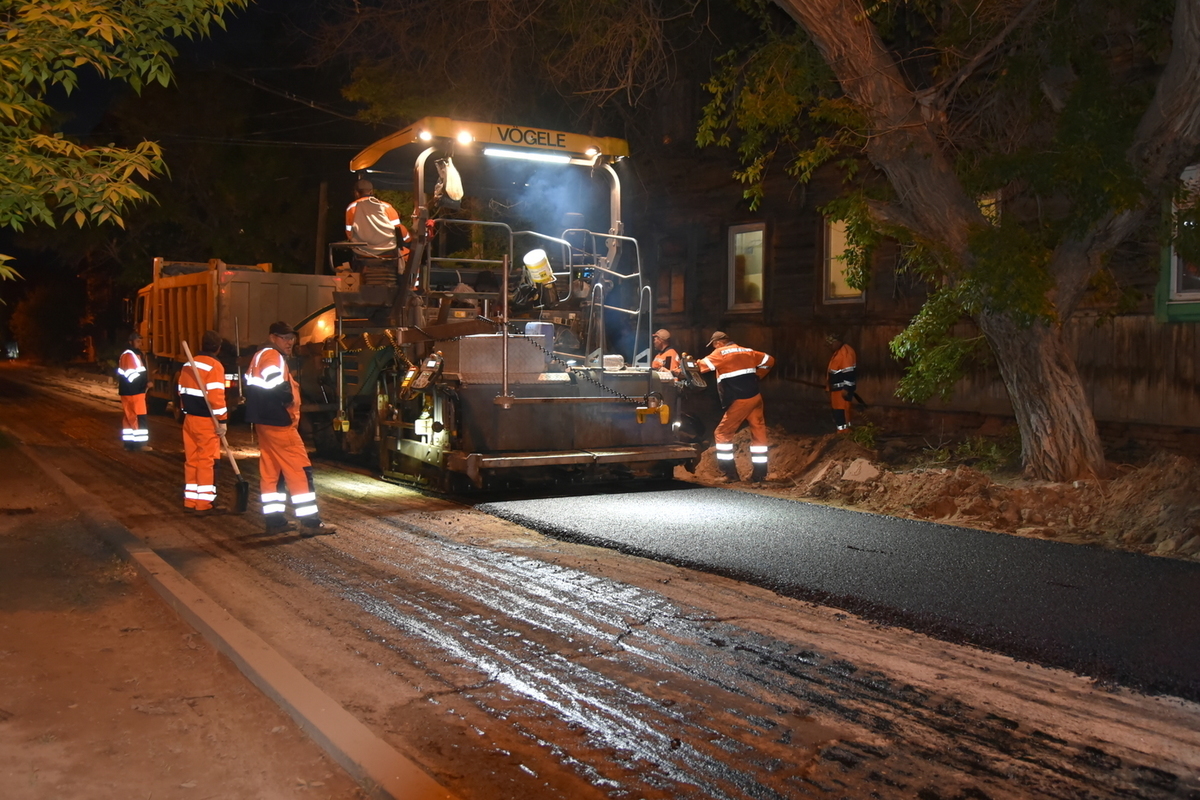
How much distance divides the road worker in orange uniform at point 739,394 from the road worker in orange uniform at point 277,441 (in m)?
4.64

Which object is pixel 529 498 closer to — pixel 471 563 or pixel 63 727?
pixel 471 563

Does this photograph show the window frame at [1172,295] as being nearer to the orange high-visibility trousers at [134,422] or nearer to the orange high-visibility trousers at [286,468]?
the orange high-visibility trousers at [286,468]

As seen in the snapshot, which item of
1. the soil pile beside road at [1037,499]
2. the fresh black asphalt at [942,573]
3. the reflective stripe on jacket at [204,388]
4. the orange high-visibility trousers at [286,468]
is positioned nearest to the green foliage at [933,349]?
the soil pile beside road at [1037,499]

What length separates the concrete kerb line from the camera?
12.3 feet

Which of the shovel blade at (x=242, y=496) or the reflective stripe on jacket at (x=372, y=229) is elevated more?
the reflective stripe on jacket at (x=372, y=229)

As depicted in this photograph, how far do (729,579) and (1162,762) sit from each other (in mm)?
3238

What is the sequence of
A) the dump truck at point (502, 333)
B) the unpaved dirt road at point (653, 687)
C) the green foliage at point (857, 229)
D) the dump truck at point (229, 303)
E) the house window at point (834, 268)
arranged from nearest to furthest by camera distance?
the unpaved dirt road at point (653, 687), the dump truck at point (502, 333), the green foliage at point (857, 229), the house window at point (834, 268), the dump truck at point (229, 303)

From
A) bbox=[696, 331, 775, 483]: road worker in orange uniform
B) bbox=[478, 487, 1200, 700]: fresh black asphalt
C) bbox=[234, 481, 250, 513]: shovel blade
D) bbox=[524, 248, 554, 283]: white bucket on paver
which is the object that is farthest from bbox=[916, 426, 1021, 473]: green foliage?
bbox=[234, 481, 250, 513]: shovel blade

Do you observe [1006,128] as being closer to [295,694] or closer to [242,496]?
[242,496]

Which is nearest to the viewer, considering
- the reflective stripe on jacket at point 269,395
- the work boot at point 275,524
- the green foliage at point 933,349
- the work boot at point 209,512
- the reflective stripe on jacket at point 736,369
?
the reflective stripe on jacket at point 269,395

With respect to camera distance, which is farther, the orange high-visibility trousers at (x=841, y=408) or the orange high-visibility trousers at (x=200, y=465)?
the orange high-visibility trousers at (x=841, y=408)

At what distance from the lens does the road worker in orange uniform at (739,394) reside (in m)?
11.4

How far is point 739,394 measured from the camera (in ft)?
37.3

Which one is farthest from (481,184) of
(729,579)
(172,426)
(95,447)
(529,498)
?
(172,426)
